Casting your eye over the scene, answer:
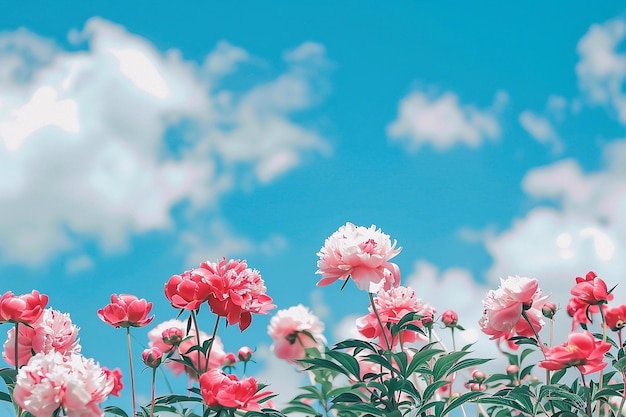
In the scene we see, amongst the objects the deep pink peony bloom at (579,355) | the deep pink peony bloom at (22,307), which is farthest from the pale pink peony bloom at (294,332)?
the deep pink peony bloom at (579,355)

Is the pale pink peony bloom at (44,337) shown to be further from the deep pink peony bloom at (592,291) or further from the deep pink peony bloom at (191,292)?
the deep pink peony bloom at (592,291)

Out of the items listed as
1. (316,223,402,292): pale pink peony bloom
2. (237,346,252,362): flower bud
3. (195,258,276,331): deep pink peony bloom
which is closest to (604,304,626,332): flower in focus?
(316,223,402,292): pale pink peony bloom

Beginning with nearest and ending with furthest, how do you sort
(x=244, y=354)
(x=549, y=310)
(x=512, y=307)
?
(x=512, y=307) → (x=549, y=310) → (x=244, y=354)

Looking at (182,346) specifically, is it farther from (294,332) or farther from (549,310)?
(549,310)

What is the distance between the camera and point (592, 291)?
99.8 inches

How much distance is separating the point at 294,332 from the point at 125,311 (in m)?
1.64

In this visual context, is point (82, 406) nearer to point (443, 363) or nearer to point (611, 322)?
point (443, 363)

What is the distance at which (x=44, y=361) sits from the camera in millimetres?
1831

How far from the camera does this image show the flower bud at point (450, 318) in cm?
301

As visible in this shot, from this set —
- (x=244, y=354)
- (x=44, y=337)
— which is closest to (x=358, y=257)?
(x=44, y=337)

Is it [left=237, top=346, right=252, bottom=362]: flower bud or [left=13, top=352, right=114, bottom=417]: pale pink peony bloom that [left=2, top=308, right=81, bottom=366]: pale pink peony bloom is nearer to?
[left=13, top=352, right=114, bottom=417]: pale pink peony bloom

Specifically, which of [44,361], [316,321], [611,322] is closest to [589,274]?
[611,322]

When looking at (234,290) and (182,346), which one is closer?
(234,290)

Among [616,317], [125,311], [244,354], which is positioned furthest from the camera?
[244,354]
